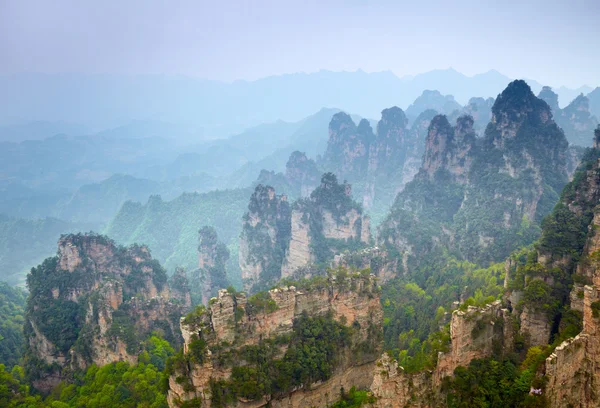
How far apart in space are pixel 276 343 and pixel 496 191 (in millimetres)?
36758

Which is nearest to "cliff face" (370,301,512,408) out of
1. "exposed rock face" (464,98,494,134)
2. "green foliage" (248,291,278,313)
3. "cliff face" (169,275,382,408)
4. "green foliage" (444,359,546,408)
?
"green foliage" (444,359,546,408)

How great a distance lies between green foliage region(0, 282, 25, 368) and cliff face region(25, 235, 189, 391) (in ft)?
22.9

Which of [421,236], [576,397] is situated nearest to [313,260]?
[421,236]

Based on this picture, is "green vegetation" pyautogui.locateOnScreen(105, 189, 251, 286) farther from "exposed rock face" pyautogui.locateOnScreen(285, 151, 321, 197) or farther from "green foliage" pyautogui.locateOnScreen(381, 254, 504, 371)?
"green foliage" pyautogui.locateOnScreen(381, 254, 504, 371)

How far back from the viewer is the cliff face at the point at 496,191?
4575 cm

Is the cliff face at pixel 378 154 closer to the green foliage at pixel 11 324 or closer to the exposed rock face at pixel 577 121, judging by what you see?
the exposed rock face at pixel 577 121

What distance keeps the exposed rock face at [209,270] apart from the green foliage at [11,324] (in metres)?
18.9

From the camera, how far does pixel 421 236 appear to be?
169 feet

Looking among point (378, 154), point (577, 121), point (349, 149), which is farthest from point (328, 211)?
point (577, 121)

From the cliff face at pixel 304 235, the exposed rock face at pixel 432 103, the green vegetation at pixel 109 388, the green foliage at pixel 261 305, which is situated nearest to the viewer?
the green foliage at pixel 261 305

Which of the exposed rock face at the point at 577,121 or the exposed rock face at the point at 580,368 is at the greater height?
the exposed rock face at the point at 577,121

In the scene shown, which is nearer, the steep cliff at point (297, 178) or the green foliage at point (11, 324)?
the green foliage at point (11, 324)

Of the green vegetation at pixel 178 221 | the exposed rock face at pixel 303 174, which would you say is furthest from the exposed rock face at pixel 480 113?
the green vegetation at pixel 178 221

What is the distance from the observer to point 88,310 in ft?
108
